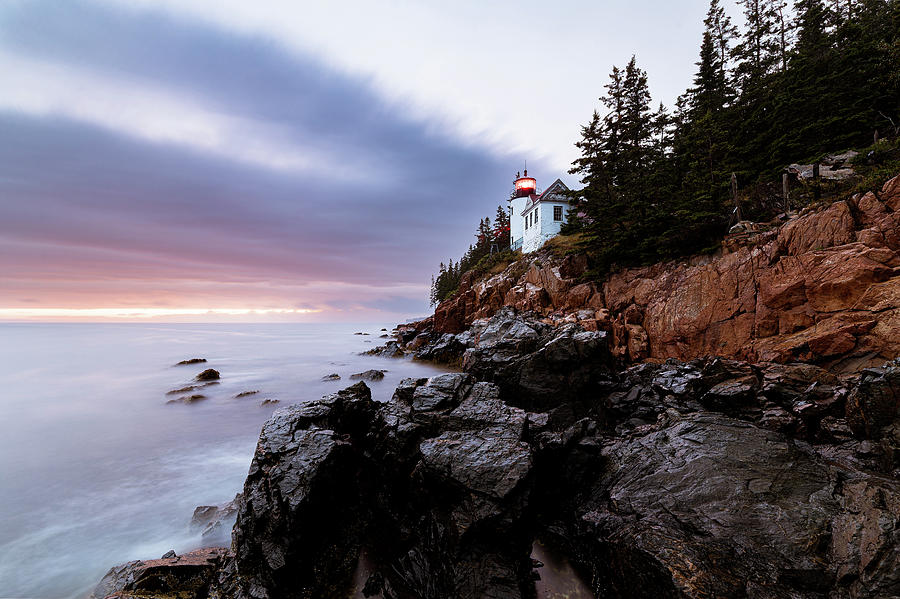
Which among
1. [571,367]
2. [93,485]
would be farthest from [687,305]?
[93,485]

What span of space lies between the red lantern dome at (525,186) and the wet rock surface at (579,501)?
49.7 metres

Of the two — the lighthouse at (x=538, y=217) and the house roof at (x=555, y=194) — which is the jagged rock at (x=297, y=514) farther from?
the house roof at (x=555, y=194)

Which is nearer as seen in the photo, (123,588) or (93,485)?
(123,588)

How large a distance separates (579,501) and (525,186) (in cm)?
5488

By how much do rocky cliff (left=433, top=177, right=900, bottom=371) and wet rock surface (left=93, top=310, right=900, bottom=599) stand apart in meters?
2.74

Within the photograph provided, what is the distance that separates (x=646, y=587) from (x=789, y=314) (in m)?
14.0

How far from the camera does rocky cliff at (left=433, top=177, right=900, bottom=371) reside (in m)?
10.9

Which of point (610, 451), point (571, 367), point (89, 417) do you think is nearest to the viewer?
point (610, 451)

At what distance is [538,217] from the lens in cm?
4100

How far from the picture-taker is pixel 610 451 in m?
8.32

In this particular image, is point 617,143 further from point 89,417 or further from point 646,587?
point 89,417

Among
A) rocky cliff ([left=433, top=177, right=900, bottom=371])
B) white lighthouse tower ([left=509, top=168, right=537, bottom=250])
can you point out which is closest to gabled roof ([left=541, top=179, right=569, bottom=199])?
white lighthouse tower ([left=509, top=168, right=537, bottom=250])

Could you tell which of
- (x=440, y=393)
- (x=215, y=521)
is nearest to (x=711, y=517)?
(x=440, y=393)

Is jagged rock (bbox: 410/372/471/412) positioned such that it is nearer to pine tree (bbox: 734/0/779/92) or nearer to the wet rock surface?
the wet rock surface
